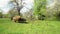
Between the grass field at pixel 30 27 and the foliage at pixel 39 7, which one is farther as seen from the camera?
the foliage at pixel 39 7

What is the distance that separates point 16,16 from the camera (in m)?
3.89

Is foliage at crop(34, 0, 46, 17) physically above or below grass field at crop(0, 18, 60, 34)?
above

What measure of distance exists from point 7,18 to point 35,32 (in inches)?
37.7

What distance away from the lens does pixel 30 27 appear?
345 cm

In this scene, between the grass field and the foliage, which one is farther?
the foliage

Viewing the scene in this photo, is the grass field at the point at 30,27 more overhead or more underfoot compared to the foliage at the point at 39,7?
more underfoot

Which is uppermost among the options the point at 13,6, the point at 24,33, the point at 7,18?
the point at 13,6

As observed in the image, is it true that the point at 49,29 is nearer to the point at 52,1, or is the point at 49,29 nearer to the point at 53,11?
the point at 53,11

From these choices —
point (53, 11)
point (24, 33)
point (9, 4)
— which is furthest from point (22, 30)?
point (53, 11)

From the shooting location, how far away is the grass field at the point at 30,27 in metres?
3.24

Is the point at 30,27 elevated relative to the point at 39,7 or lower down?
lower down

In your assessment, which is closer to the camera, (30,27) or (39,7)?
(30,27)

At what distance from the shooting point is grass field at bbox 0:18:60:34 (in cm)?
324

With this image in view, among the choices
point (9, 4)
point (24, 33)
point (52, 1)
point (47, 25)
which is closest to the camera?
→ point (24, 33)
